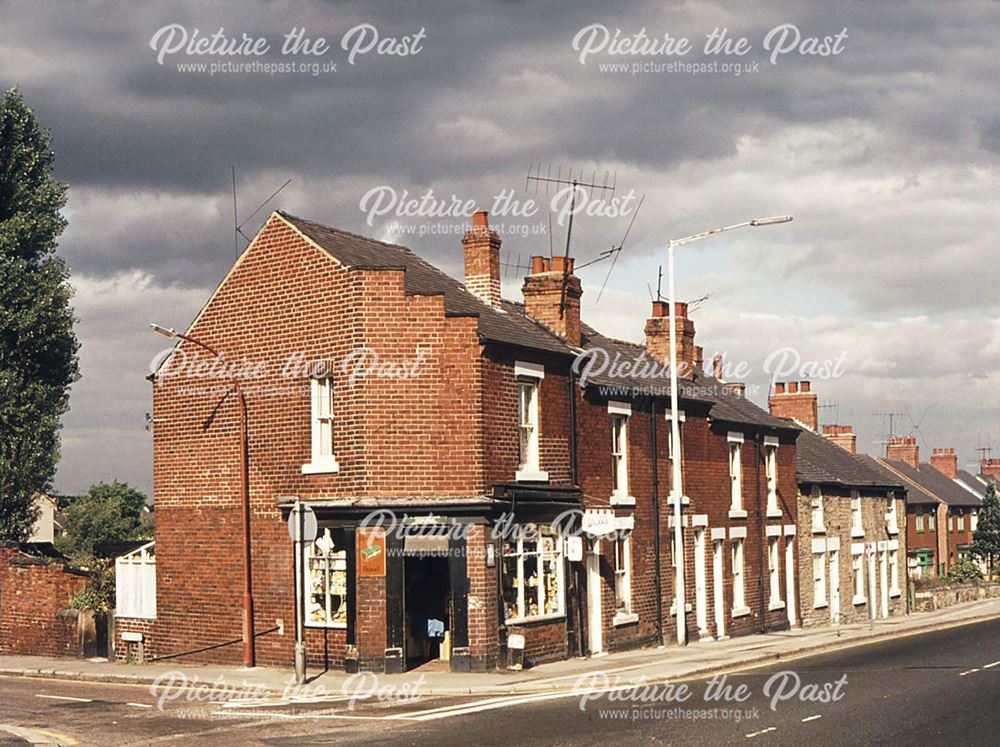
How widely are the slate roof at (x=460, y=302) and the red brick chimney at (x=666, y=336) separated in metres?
3.20

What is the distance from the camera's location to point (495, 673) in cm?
2430

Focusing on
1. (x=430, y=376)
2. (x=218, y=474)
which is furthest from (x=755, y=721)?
(x=218, y=474)

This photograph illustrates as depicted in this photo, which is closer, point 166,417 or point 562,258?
point 166,417

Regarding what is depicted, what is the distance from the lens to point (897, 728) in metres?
16.7

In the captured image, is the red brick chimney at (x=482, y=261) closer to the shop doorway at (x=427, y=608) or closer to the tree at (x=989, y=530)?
the shop doorway at (x=427, y=608)

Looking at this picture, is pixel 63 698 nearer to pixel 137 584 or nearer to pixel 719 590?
pixel 137 584

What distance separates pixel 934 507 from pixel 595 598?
57.5m

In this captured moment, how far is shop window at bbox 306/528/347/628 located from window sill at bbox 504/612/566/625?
348cm

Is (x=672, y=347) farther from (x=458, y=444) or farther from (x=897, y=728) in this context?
(x=897, y=728)

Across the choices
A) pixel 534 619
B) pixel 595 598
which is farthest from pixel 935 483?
pixel 534 619

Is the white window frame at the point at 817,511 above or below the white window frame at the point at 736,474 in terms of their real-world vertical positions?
below

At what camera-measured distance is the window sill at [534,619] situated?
83.5 ft

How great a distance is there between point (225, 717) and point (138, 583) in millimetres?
11934

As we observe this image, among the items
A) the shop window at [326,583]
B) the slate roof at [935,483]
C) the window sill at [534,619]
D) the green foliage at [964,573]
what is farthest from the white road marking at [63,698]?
the slate roof at [935,483]
